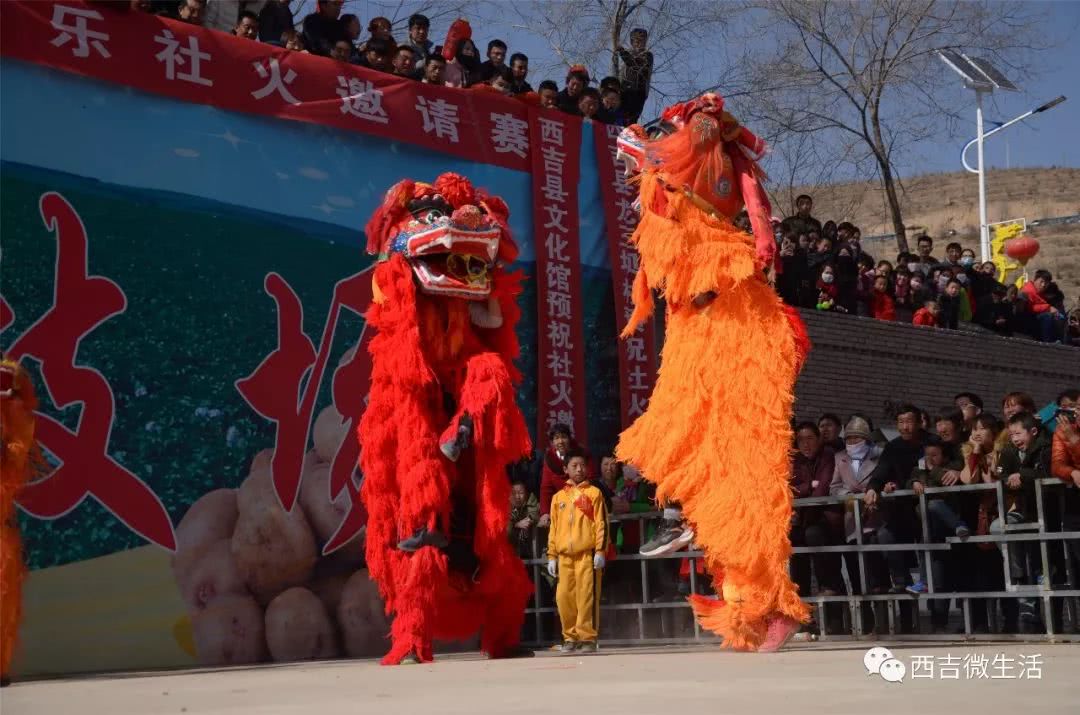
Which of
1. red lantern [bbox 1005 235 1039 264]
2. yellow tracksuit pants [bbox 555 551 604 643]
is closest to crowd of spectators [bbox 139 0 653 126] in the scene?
yellow tracksuit pants [bbox 555 551 604 643]

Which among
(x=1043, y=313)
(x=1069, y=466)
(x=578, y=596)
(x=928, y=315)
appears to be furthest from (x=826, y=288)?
(x=1069, y=466)

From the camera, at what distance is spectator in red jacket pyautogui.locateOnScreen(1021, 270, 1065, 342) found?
15.3m

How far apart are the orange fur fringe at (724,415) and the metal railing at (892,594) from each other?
3.41 ft

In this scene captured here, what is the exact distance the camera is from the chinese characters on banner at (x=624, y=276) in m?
10.3

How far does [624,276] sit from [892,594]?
336cm

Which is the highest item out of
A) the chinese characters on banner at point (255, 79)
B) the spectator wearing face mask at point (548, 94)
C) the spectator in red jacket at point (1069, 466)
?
the spectator wearing face mask at point (548, 94)

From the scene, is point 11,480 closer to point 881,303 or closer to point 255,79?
point 255,79

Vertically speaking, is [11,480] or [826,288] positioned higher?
[826,288]

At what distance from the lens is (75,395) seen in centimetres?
787

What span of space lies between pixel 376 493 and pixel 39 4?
3.26 metres

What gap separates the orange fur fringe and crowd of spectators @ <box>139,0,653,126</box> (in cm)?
318

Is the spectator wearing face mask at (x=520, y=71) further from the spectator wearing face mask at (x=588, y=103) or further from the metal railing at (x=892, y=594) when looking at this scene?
the metal railing at (x=892, y=594)

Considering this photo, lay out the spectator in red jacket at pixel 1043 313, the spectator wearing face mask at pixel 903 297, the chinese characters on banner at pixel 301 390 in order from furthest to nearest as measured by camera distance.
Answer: the spectator in red jacket at pixel 1043 313, the spectator wearing face mask at pixel 903 297, the chinese characters on banner at pixel 301 390

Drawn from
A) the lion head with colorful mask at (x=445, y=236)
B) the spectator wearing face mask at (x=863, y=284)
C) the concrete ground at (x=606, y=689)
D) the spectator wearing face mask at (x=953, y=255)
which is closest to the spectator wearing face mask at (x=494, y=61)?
the lion head with colorful mask at (x=445, y=236)
